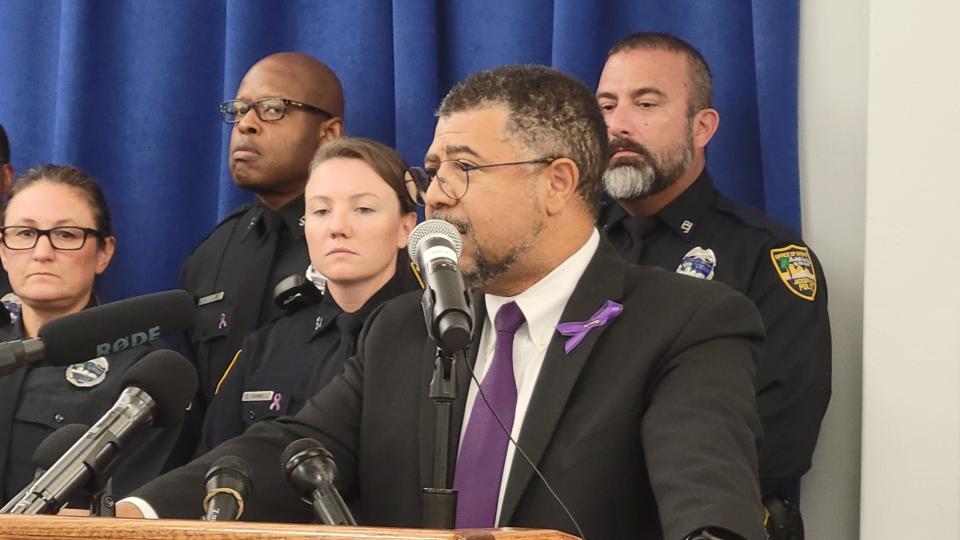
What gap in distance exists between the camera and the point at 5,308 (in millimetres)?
3889

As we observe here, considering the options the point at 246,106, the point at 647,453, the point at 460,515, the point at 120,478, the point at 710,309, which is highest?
the point at 246,106

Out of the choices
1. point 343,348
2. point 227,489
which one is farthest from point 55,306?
point 227,489

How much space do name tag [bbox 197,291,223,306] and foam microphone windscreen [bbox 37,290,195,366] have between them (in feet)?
6.69

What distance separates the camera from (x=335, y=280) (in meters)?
3.38

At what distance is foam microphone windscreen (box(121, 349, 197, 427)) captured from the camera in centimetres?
180

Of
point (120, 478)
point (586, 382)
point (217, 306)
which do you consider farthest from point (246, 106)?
point (586, 382)

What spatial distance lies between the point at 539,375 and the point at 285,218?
1820mm

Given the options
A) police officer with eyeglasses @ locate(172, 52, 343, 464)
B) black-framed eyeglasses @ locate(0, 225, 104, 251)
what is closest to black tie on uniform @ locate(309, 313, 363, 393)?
police officer with eyeglasses @ locate(172, 52, 343, 464)

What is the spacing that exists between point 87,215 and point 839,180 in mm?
2019

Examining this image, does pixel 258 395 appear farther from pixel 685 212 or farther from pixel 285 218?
pixel 685 212

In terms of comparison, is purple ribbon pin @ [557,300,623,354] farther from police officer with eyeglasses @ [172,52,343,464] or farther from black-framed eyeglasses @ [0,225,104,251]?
black-framed eyeglasses @ [0,225,104,251]

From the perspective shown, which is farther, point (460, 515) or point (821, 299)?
point (821, 299)

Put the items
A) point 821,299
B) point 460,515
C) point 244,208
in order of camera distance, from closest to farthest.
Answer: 1. point 460,515
2. point 821,299
3. point 244,208

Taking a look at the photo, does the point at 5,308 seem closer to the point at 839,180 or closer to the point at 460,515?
the point at 460,515
